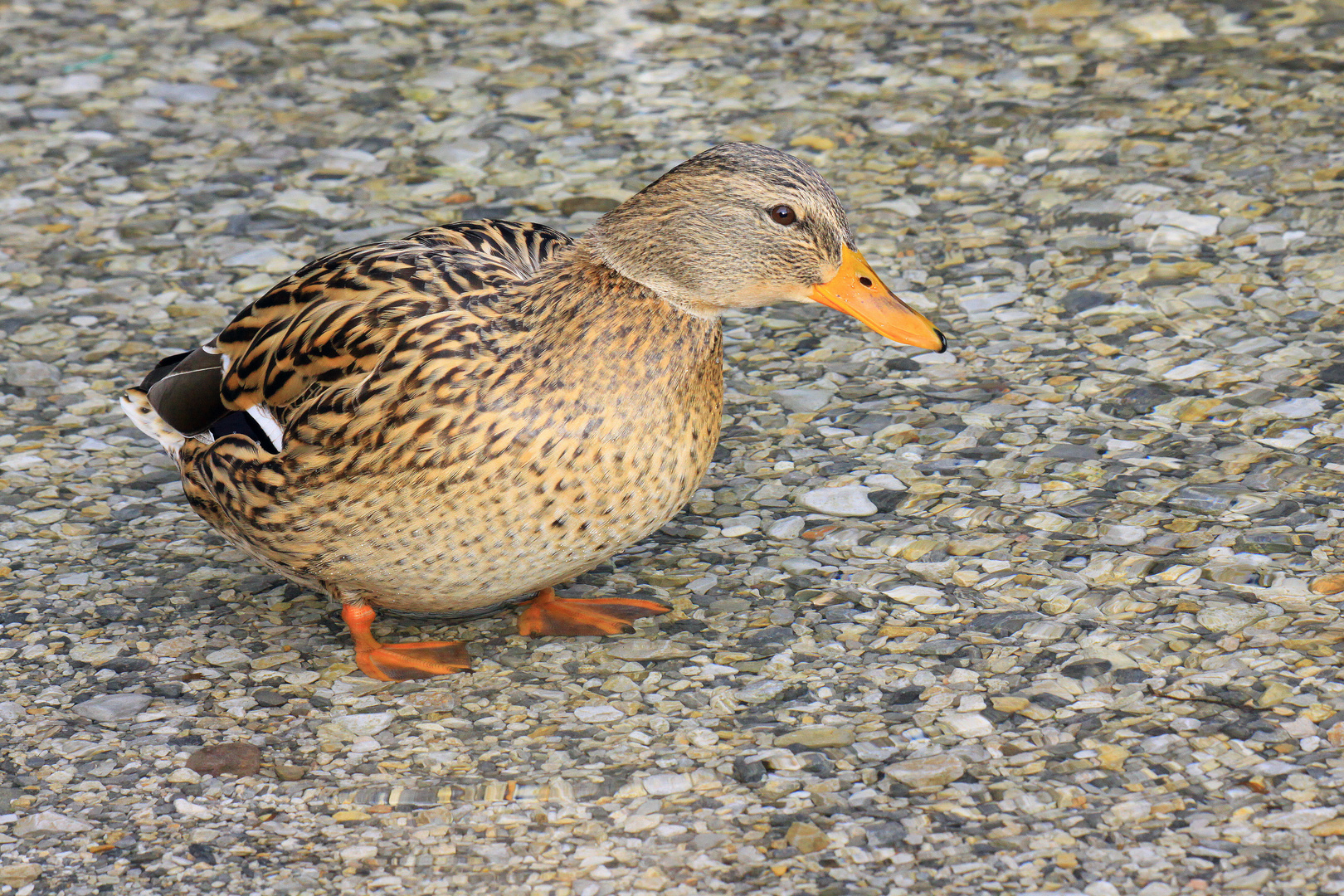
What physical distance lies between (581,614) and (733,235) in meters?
1.28

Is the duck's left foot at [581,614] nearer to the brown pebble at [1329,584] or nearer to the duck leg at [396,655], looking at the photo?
the duck leg at [396,655]

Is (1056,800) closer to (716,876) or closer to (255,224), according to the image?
(716,876)

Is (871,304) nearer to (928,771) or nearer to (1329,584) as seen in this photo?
(928,771)

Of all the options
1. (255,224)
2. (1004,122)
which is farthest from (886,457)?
(255,224)

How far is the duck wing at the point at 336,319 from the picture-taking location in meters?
4.28

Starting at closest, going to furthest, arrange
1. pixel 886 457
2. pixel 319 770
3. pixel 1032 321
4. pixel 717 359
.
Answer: pixel 319 770 → pixel 717 359 → pixel 886 457 → pixel 1032 321

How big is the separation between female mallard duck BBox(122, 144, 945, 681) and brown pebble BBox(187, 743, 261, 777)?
0.46m

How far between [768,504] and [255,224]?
3126 mm

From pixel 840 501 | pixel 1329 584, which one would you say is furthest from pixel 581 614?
pixel 1329 584

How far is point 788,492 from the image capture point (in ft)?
17.4

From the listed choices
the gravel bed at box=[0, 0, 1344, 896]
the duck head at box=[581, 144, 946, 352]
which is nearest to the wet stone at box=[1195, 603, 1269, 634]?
the gravel bed at box=[0, 0, 1344, 896]

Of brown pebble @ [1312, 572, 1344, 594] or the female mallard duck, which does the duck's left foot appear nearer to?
the female mallard duck

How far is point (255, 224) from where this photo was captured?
7.08 meters

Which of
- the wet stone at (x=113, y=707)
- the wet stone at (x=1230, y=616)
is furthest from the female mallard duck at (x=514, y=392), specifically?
the wet stone at (x=1230, y=616)
